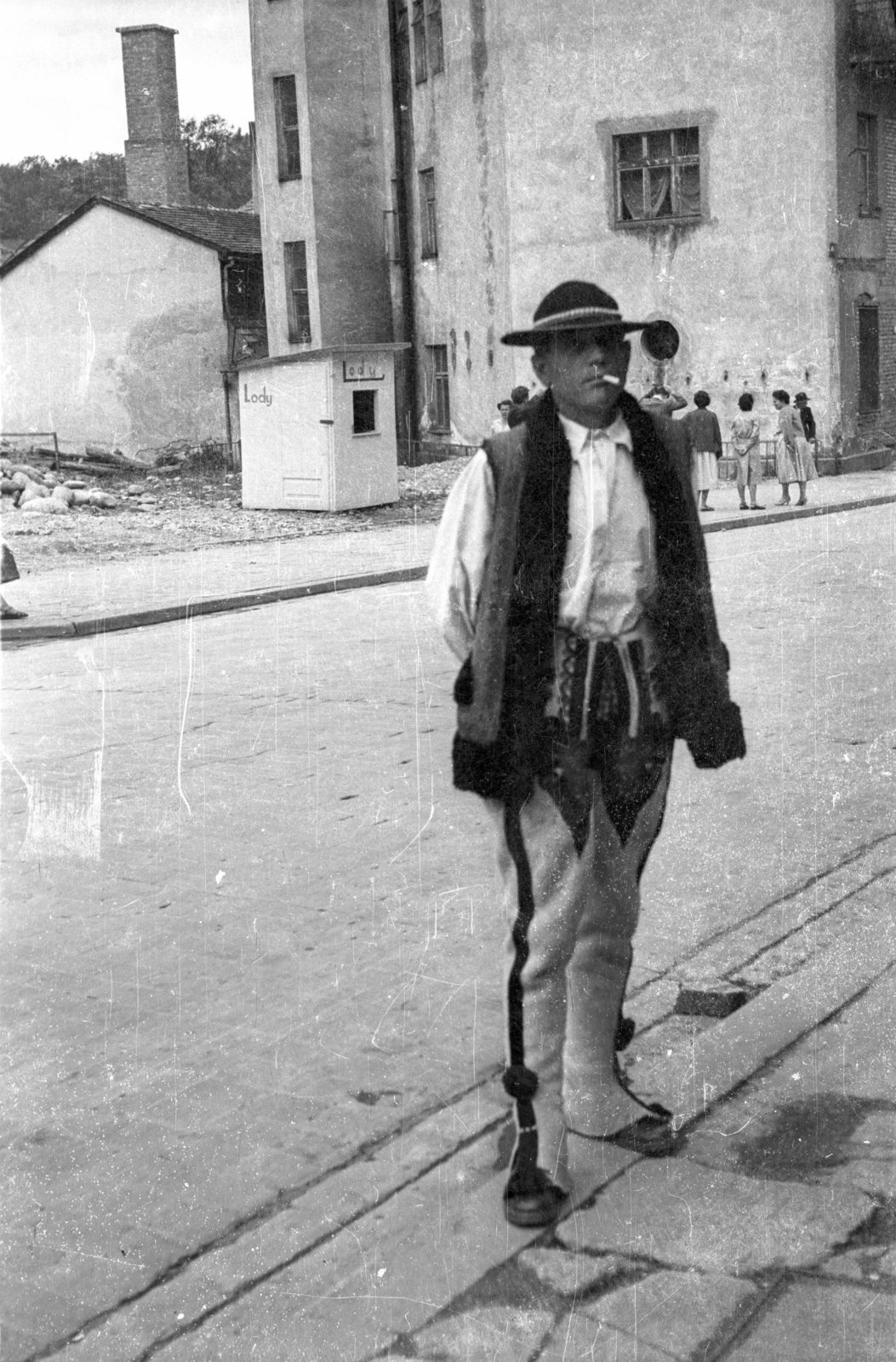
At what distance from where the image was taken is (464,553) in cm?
342

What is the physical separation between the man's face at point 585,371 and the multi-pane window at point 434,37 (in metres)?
31.3

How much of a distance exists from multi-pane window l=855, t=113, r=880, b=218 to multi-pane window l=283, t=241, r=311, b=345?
486 inches

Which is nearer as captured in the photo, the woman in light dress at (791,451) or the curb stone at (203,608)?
the curb stone at (203,608)

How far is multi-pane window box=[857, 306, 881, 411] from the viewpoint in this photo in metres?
30.2

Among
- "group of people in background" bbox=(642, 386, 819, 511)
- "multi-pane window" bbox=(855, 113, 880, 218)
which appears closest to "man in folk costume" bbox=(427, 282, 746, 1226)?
"group of people in background" bbox=(642, 386, 819, 511)

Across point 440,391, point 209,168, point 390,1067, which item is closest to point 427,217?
point 440,391

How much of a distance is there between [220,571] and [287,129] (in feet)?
70.1

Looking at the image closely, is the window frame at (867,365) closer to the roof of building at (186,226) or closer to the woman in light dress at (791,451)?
the woman in light dress at (791,451)

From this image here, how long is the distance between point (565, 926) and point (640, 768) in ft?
1.22

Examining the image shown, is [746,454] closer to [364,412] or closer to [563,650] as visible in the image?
[364,412]

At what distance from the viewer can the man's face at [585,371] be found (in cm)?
341

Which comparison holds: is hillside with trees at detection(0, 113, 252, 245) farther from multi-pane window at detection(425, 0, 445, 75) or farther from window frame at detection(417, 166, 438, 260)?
multi-pane window at detection(425, 0, 445, 75)

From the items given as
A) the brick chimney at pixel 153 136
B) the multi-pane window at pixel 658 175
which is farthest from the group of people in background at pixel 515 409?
the brick chimney at pixel 153 136

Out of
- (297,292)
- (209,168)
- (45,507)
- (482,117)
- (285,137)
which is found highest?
(209,168)
